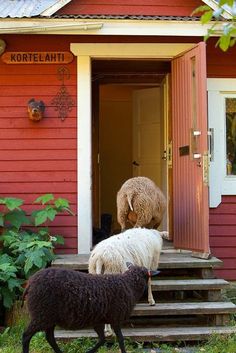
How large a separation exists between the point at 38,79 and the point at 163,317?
138 inches

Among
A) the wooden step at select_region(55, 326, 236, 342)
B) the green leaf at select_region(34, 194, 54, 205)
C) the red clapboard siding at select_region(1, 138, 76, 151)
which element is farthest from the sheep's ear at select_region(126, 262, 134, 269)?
the red clapboard siding at select_region(1, 138, 76, 151)

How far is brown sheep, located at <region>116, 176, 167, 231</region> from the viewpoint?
253 inches

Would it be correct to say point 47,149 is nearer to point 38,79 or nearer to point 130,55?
point 38,79

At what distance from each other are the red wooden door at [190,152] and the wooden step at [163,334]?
1079 mm

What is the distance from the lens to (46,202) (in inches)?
268

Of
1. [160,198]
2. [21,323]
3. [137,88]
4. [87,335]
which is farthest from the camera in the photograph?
[137,88]

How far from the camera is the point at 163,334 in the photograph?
5.38 m

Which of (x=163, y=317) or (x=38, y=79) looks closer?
(x=163, y=317)

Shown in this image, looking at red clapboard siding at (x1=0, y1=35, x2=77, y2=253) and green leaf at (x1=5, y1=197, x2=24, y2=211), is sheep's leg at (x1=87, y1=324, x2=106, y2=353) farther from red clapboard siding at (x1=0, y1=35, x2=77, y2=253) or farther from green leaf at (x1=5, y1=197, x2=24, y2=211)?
red clapboard siding at (x1=0, y1=35, x2=77, y2=253)

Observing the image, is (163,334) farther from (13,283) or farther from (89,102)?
(89,102)

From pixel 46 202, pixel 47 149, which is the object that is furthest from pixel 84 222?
pixel 47 149

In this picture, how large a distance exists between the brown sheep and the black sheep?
168 cm

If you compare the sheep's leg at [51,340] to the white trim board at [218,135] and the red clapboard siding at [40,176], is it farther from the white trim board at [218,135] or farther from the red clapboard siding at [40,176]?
the white trim board at [218,135]

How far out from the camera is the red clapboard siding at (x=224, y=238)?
7363 mm
